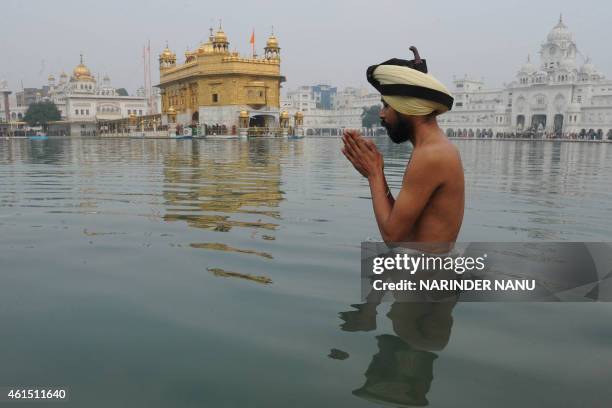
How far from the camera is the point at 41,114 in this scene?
73.4 meters

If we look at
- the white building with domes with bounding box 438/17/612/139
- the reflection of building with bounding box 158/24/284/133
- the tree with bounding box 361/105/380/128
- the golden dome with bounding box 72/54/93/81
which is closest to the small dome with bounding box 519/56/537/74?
the white building with domes with bounding box 438/17/612/139

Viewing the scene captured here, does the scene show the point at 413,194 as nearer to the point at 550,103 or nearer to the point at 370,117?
the point at 550,103

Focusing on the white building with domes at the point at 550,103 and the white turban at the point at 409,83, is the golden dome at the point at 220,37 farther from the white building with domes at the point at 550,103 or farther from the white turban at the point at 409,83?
the white turban at the point at 409,83

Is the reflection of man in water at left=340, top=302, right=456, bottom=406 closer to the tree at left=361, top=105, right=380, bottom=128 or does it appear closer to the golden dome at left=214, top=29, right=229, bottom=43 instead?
the golden dome at left=214, top=29, right=229, bottom=43

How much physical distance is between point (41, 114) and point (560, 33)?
77.1 meters

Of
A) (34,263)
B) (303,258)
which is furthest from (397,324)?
(34,263)

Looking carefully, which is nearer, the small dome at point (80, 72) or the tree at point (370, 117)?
the small dome at point (80, 72)

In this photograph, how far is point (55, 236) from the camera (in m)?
4.33

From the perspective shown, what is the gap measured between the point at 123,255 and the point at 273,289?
137cm

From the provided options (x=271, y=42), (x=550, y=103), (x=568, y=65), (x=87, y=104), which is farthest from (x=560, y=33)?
(x=87, y=104)

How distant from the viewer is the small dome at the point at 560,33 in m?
76.2

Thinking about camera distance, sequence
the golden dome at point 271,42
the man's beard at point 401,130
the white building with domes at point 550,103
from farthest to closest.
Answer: the white building with domes at point 550,103, the golden dome at point 271,42, the man's beard at point 401,130

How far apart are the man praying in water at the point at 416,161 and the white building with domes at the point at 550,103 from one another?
6761 cm

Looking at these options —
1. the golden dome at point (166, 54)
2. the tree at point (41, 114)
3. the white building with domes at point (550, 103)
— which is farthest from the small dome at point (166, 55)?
the white building with domes at point (550, 103)
